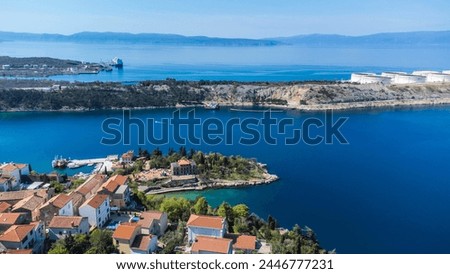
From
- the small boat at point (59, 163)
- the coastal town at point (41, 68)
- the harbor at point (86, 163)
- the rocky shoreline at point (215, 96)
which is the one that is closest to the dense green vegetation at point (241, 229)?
the harbor at point (86, 163)

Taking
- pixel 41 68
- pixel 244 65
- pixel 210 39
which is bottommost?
pixel 41 68

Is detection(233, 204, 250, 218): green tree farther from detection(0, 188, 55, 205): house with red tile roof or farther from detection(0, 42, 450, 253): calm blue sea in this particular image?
detection(0, 188, 55, 205): house with red tile roof

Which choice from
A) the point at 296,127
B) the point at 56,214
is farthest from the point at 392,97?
the point at 56,214

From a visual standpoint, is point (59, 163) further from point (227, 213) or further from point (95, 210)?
point (227, 213)

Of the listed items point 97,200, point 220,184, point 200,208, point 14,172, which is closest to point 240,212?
point 200,208

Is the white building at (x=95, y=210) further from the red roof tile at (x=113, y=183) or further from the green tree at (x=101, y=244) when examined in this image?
the green tree at (x=101, y=244)

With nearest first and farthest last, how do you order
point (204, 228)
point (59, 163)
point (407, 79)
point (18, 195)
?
point (204, 228)
point (18, 195)
point (59, 163)
point (407, 79)
